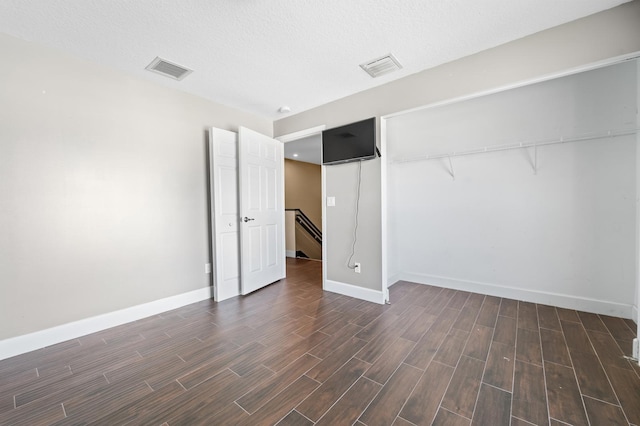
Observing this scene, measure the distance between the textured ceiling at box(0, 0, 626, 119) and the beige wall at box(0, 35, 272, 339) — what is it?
12.3 inches

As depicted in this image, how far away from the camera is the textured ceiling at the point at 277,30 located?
1.84 m

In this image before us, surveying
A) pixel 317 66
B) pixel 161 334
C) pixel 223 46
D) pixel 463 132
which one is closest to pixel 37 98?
pixel 223 46

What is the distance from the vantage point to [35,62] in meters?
2.21

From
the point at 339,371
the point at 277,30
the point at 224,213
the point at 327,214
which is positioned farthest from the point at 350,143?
the point at 339,371

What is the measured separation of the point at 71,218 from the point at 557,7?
4425 mm

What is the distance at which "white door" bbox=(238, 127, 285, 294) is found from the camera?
344 cm

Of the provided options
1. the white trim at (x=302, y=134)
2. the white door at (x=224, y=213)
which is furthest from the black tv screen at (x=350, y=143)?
the white door at (x=224, y=213)

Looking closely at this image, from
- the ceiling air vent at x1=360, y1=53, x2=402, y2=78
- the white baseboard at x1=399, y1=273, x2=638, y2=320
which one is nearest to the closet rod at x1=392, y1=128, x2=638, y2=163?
the ceiling air vent at x1=360, y1=53, x2=402, y2=78

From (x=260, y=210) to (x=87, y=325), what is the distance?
218 centimetres

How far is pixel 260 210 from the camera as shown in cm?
372

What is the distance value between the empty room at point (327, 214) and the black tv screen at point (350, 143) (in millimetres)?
34

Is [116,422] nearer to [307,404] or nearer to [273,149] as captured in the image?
[307,404]

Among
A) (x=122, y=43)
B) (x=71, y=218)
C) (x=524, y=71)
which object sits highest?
(x=122, y=43)

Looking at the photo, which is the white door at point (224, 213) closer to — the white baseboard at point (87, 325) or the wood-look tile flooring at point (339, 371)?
the white baseboard at point (87, 325)
